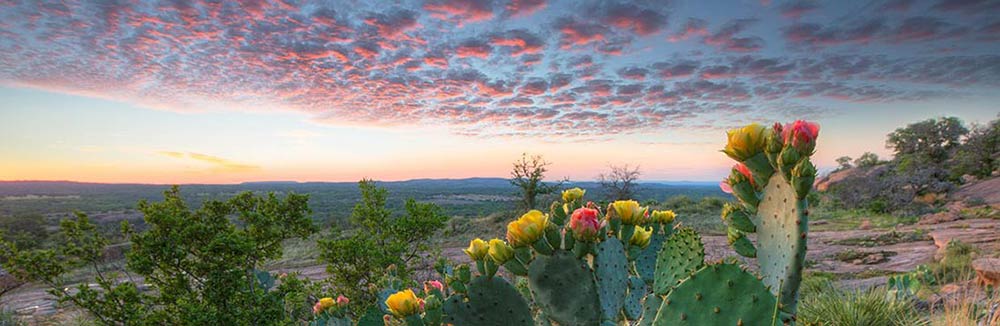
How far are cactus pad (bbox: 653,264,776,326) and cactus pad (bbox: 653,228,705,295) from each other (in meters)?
0.67

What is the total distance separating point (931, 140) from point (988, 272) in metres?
28.8

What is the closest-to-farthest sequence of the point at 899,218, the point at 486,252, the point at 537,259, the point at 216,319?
the point at 537,259 < the point at 486,252 < the point at 216,319 < the point at 899,218

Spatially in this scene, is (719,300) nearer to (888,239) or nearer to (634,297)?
(634,297)

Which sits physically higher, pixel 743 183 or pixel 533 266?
pixel 743 183

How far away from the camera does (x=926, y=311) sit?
19.0 ft

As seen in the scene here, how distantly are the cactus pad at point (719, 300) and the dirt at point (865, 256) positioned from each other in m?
6.43

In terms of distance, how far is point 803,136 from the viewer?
126 cm

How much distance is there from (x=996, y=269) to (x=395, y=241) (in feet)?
26.3

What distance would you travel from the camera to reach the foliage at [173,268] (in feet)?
13.0

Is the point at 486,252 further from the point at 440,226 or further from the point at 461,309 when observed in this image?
the point at 440,226

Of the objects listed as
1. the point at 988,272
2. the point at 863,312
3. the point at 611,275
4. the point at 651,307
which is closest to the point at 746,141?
the point at 611,275

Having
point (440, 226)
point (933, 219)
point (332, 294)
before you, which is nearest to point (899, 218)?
point (933, 219)

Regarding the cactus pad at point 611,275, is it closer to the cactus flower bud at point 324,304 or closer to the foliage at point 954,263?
the cactus flower bud at point 324,304

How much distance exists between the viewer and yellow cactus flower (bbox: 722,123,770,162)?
1366 mm
